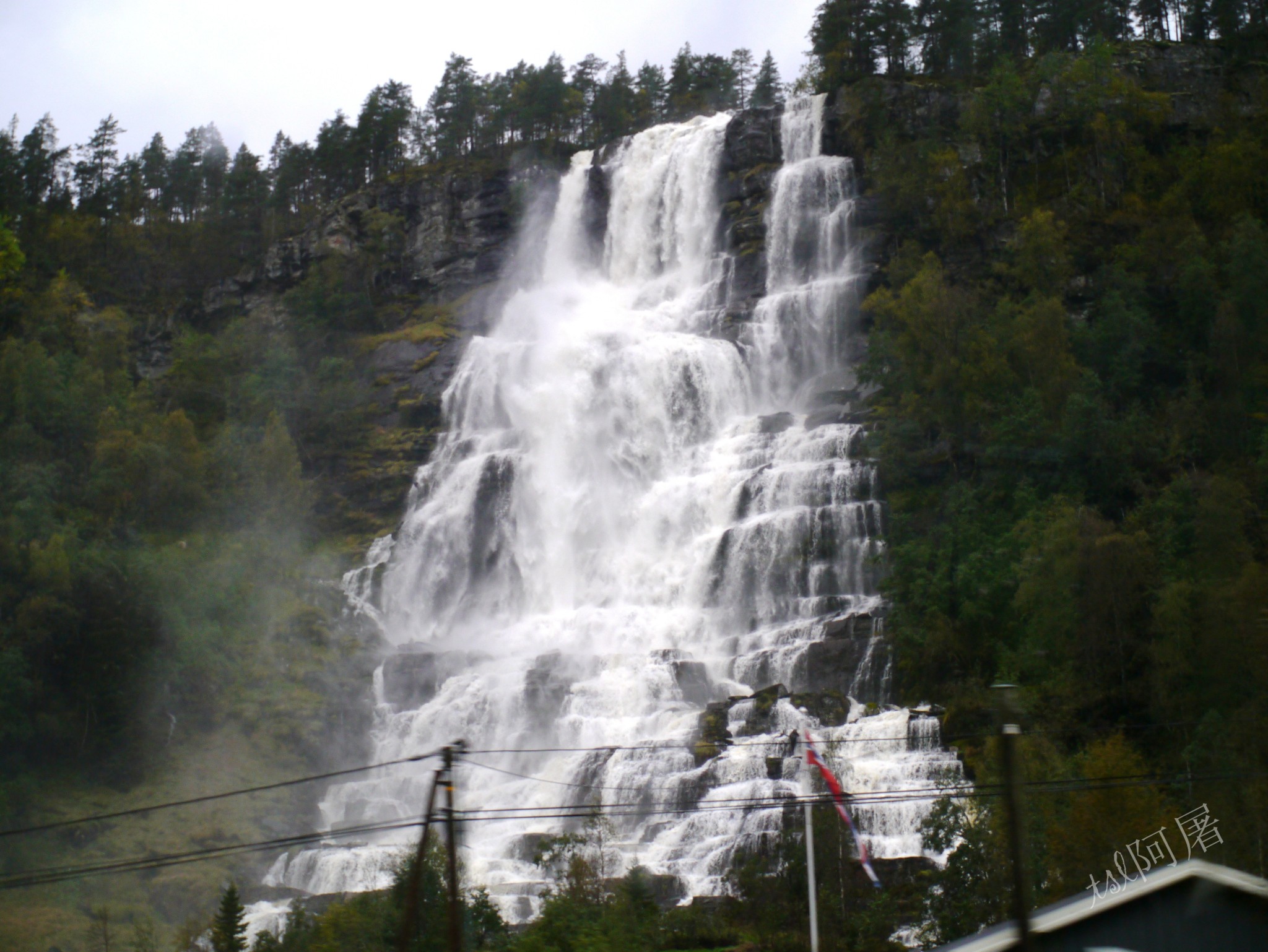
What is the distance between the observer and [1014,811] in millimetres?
7164

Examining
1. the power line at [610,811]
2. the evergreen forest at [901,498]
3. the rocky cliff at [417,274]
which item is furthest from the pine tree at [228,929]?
the rocky cliff at [417,274]

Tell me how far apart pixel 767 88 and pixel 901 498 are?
203 ft

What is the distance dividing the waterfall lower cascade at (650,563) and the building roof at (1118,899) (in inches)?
981

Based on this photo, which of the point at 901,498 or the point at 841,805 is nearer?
the point at 841,805

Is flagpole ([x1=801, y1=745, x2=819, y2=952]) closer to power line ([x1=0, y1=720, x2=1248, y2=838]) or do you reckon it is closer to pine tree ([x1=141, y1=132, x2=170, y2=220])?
power line ([x1=0, y1=720, x2=1248, y2=838])

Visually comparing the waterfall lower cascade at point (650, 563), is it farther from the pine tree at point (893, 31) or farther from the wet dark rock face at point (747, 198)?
the pine tree at point (893, 31)

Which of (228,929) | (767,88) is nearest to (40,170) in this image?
(767,88)

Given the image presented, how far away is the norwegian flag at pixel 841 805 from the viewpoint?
27.2 meters

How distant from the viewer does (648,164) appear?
75.0 meters

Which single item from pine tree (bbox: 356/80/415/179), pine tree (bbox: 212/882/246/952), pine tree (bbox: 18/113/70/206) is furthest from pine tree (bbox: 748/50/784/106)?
pine tree (bbox: 212/882/246/952)

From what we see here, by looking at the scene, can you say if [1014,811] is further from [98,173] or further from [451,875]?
[98,173]

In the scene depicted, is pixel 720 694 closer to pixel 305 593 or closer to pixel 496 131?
pixel 305 593

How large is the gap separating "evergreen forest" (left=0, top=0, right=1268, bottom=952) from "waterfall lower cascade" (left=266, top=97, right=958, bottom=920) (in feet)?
6.37

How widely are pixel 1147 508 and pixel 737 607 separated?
16.0m
